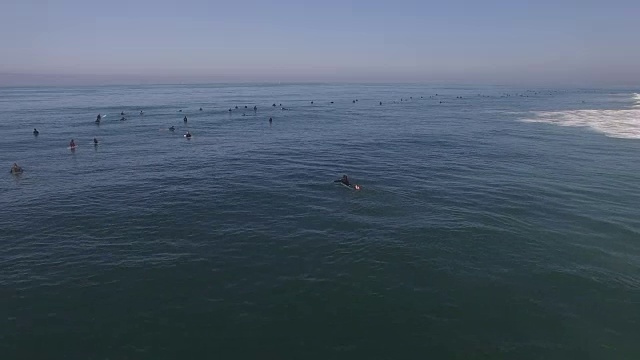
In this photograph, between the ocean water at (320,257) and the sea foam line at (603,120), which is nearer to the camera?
the ocean water at (320,257)

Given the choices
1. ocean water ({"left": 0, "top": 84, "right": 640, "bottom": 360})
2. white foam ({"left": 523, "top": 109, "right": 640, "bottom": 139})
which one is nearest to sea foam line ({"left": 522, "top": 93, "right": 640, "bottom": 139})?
white foam ({"left": 523, "top": 109, "right": 640, "bottom": 139})

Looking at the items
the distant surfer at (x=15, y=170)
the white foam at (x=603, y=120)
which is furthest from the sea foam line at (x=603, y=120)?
the distant surfer at (x=15, y=170)

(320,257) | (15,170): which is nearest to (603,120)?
(320,257)

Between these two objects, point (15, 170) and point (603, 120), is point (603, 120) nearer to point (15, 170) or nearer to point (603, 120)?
point (603, 120)

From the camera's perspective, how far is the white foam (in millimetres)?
79375

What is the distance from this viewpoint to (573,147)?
6519 centimetres

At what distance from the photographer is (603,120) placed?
96.6m

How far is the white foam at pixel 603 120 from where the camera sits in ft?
260

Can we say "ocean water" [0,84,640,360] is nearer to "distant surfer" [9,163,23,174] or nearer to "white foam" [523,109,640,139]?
"distant surfer" [9,163,23,174]

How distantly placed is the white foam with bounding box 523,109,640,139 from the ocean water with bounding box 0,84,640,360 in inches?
914

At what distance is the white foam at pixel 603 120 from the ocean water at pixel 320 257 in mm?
23225

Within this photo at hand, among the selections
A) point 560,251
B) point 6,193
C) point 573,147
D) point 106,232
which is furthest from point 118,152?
point 573,147

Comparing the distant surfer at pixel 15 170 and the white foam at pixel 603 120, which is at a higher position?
the white foam at pixel 603 120

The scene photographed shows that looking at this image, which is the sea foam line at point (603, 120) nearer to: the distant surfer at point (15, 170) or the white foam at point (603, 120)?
the white foam at point (603, 120)
